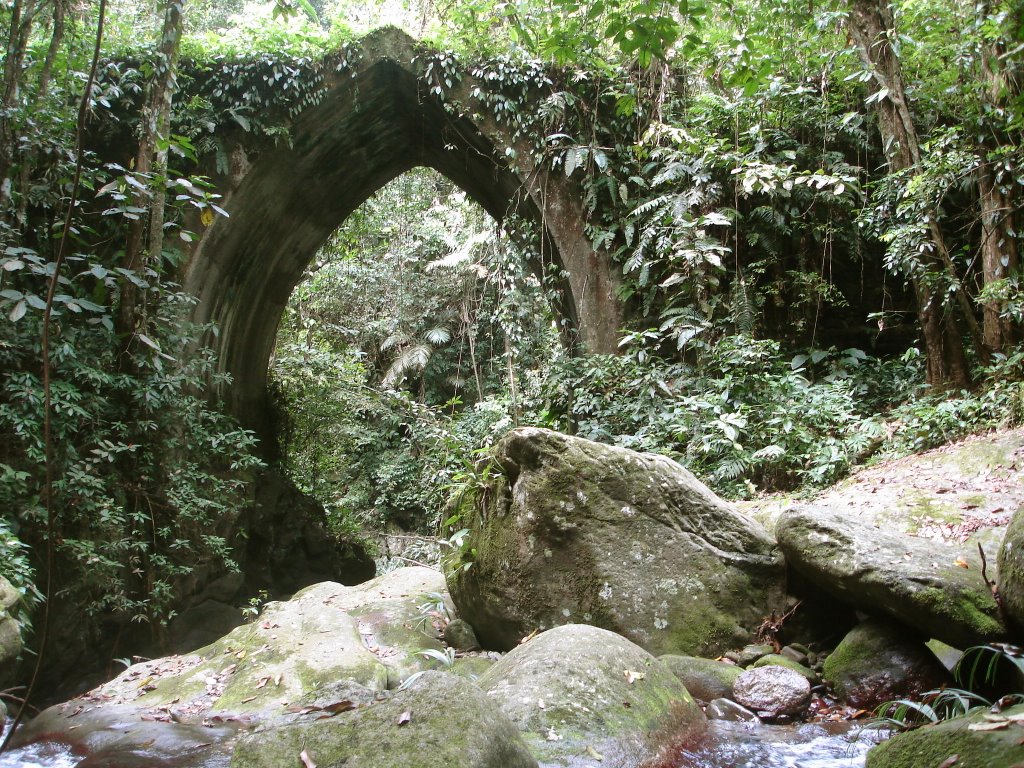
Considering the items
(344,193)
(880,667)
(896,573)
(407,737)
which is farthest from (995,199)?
(344,193)

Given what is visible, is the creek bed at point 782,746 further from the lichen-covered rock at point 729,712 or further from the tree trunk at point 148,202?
the tree trunk at point 148,202

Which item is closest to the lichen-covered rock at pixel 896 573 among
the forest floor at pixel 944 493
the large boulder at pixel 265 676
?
the forest floor at pixel 944 493

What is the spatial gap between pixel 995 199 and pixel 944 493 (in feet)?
11.2

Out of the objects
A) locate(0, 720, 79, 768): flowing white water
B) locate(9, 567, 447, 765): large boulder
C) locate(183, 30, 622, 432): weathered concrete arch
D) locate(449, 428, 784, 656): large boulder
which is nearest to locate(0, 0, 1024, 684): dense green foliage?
locate(183, 30, 622, 432): weathered concrete arch

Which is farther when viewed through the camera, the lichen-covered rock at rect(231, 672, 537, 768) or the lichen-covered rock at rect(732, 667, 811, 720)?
the lichen-covered rock at rect(732, 667, 811, 720)

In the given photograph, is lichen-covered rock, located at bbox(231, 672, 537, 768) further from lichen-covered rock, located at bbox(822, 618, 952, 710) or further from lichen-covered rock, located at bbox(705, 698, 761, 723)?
lichen-covered rock, located at bbox(822, 618, 952, 710)

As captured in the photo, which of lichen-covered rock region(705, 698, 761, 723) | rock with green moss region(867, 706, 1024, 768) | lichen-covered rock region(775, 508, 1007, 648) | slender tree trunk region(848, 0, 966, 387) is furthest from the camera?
slender tree trunk region(848, 0, 966, 387)

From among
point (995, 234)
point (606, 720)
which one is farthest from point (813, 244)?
point (606, 720)

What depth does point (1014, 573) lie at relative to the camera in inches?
113

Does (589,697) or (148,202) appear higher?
(148,202)

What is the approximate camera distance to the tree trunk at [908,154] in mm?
6555

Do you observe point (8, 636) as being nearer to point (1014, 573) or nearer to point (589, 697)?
point (589, 697)

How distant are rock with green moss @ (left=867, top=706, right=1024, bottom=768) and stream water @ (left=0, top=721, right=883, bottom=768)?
66 centimetres

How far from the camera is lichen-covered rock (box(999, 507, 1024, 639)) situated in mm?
2848
